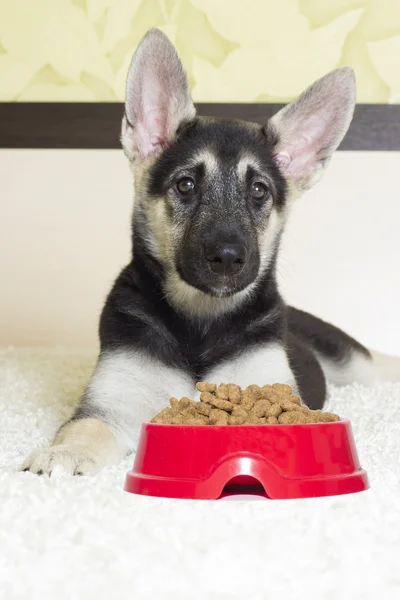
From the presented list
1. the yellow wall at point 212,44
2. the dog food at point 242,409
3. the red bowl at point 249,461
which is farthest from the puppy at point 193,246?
the yellow wall at point 212,44

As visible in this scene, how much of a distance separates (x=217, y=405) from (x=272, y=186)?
119cm

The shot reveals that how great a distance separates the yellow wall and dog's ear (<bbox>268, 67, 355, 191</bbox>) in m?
2.93

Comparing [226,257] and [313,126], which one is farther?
[313,126]

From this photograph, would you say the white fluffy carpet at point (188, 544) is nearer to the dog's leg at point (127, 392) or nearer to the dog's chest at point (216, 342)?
the dog's leg at point (127, 392)

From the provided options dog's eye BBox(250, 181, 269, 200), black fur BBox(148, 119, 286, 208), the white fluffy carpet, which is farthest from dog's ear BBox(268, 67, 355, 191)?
the white fluffy carpet

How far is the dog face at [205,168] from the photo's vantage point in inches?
110

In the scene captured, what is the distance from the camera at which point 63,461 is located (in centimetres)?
224

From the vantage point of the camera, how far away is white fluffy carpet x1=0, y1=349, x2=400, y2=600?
1.43 m

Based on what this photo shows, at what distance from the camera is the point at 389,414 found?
3.25 metres

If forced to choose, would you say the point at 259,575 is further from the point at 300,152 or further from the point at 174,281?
the point at 300,152

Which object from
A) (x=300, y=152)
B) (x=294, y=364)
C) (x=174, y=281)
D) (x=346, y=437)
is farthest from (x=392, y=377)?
(x=346, y=437)

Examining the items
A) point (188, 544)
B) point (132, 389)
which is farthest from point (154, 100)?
point (188, 544)

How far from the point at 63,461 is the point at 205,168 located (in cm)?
120

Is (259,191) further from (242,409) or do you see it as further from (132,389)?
(242,409)
